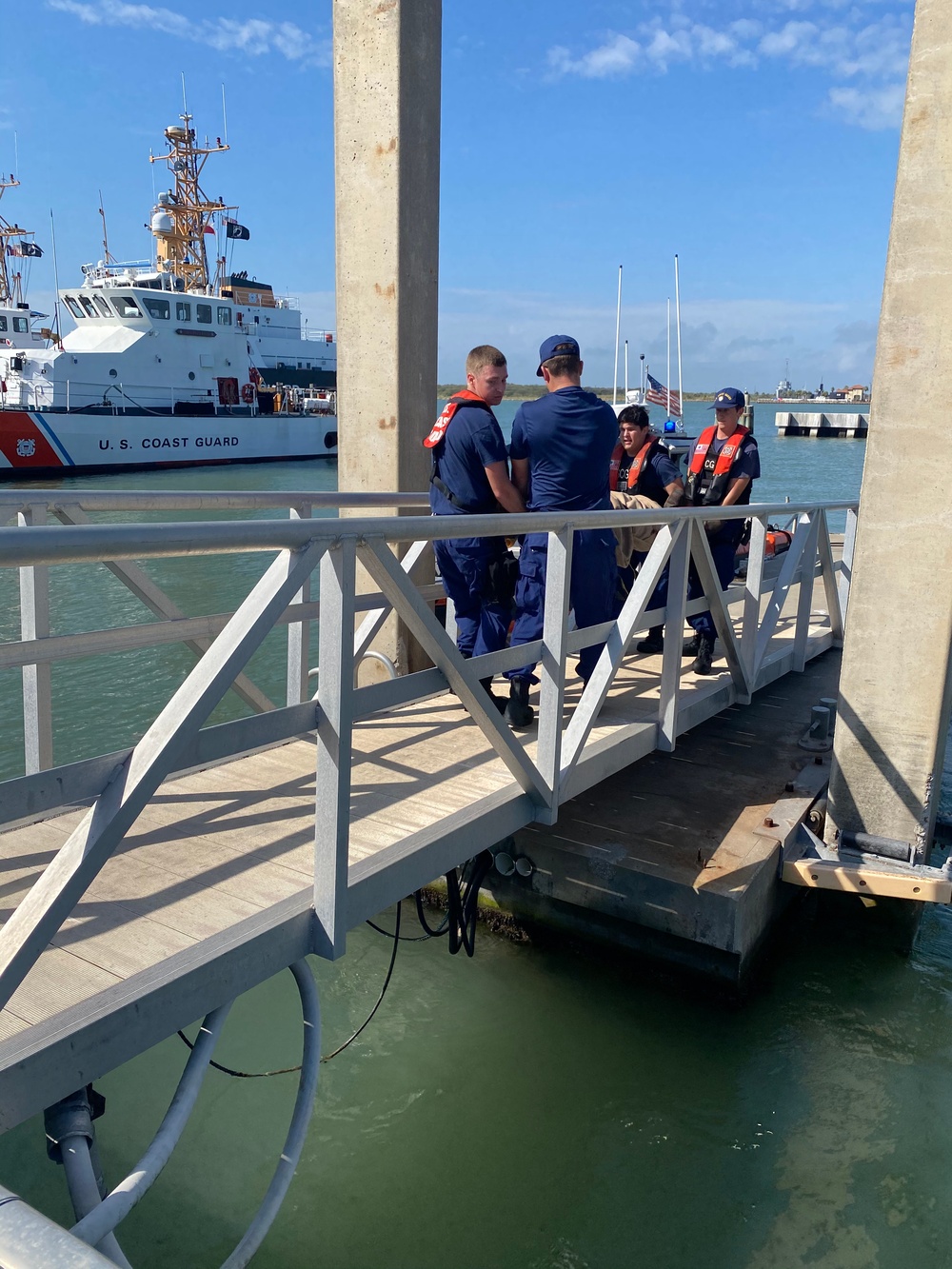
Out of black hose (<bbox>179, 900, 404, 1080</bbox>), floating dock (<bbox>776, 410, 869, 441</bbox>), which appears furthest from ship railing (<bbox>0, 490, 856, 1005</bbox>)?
floating dock (<bbox>776, 410, 869, 441</bbox>)

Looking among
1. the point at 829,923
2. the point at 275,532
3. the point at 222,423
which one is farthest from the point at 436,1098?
the point at 222,423

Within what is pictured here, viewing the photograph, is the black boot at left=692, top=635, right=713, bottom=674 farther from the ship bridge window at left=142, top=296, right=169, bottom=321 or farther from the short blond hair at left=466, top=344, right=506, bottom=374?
the ship bridge window at left=142, top=296, right=169, bottom=321

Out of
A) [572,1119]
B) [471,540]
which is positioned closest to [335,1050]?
[572,1119]

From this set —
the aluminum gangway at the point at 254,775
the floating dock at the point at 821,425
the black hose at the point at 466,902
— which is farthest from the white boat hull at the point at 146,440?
the floating dock at the point at 821,425

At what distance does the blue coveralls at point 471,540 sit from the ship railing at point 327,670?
369mm

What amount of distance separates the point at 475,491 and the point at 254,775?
1.49 meters

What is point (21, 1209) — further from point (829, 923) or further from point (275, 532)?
point (829, 923)

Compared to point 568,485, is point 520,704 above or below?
below

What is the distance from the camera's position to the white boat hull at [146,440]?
2881 centimetres

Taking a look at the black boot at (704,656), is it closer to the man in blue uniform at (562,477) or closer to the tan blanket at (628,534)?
the tan blanket at (628,534)

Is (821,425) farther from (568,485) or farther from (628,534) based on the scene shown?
(568,485)

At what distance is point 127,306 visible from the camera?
111ft

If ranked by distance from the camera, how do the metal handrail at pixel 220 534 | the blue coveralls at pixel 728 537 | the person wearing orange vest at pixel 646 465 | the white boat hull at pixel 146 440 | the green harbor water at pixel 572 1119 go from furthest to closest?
the white boat hull at pixel 146 440
the person wearing orange vest at pixel 646 465
the blue coveralls at pixel 728 537
the green harbor water at pixel 572 1119
the metal handrail at pixel 220 534

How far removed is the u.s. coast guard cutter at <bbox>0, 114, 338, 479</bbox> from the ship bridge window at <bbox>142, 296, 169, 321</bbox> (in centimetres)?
3
